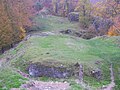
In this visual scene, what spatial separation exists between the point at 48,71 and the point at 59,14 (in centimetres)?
6482

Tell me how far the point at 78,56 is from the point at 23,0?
40.8 meters

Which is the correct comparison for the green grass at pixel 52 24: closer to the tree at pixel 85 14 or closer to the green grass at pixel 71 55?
the tree at pixel 85 14

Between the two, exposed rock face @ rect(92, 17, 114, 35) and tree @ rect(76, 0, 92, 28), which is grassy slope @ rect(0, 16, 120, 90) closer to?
exposed rock face @ rect(92, 17, 114, 35)

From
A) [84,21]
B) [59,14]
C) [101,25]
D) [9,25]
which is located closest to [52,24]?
[84,21]

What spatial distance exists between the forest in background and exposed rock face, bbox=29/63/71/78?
779 inches

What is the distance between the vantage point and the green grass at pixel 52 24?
6938 cm

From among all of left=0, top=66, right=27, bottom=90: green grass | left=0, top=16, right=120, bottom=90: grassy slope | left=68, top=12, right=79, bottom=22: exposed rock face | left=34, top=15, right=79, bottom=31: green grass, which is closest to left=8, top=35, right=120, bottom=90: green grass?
left=0, top=16, right=120, bottom=90: grassy slope

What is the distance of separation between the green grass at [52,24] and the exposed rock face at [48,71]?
41.5 m

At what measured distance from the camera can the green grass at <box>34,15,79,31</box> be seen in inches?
2731

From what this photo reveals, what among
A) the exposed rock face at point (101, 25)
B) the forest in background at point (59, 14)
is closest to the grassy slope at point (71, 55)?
the forest in background at point (59, 14)

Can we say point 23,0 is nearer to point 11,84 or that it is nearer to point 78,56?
point 78,56

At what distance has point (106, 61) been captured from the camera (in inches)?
1188

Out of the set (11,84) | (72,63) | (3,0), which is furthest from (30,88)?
(3,0)

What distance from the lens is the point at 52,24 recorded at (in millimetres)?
74375
